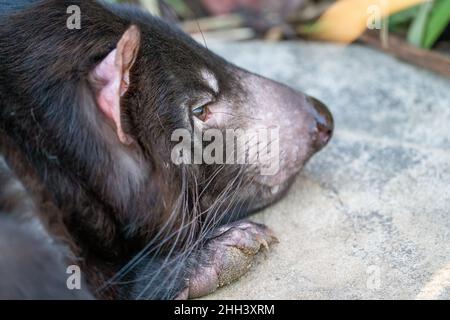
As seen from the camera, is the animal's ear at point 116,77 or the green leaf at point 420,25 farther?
the green leaf at point 420,25

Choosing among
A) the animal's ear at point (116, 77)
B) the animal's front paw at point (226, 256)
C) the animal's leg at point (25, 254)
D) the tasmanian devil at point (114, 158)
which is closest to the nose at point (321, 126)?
the tasmanian devil at point (114, 158)

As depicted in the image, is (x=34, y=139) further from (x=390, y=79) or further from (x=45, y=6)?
(x=390, y=79)

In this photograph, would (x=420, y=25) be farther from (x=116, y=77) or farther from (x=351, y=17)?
(x=116, y=77)

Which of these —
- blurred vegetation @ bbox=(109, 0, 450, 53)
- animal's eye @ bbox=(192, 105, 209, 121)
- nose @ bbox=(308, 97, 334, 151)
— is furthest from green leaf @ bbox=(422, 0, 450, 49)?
animal's eye @ bbox=(192, 105, 209, 121)

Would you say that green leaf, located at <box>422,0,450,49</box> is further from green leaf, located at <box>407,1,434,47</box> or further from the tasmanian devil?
the tasmanian devil

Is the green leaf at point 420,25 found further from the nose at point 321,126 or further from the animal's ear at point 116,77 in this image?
the animal's ear at point 116,77
